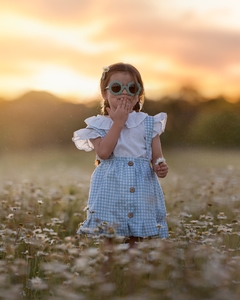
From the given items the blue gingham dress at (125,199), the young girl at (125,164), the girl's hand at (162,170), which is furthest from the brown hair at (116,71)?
the girl's hand at (162,170)

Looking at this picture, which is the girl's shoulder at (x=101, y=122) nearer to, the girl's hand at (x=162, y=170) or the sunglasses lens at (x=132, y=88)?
the sunglasses lens at (x=132, y=88)

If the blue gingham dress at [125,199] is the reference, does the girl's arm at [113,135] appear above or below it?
above

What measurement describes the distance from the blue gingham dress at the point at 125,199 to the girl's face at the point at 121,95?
1.30 feet

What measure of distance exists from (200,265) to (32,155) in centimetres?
1286

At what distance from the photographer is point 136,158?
4074 millimetres

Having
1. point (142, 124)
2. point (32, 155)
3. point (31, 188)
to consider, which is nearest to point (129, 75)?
point (142, 124)

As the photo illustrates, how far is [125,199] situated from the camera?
3.94 m

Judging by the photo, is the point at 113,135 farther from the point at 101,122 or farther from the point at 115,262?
the point at 115,262

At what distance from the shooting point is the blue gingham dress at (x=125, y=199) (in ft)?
12.9

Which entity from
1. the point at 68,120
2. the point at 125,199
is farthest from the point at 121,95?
the point at 68,120

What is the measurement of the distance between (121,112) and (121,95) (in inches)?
6.6

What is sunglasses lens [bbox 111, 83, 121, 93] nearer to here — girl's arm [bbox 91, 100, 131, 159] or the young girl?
the young girl

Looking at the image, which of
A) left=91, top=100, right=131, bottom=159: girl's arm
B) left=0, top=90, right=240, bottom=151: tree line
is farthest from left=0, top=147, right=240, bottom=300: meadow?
left=0, top=90, right=240, bottom=151: tree line

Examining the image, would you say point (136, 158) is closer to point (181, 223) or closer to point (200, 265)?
point (181, 223)
